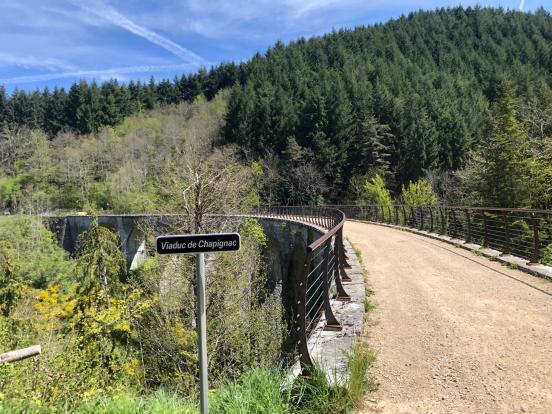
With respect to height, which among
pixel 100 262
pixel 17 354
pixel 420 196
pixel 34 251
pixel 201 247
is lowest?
pixel 34 251

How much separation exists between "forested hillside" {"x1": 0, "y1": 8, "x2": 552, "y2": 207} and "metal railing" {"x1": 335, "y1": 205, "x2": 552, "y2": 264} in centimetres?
487

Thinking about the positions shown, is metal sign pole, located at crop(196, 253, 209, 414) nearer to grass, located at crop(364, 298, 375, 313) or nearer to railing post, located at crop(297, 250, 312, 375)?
railing post, located at crop(297, 250, 312, 375)

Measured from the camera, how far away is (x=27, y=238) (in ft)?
150

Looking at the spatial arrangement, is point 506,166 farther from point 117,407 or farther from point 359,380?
point 117,407

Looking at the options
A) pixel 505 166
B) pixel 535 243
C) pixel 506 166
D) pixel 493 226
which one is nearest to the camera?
pixel 535 243

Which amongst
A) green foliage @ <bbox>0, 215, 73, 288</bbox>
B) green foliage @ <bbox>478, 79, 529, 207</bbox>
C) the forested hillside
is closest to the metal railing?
green foliage @ <bbox>478, 79, 529, 207</bbox>

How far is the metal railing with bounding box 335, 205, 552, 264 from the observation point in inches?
382

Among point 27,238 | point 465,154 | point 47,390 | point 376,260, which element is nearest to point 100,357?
point 47,390

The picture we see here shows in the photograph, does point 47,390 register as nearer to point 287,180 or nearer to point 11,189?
point 287,180

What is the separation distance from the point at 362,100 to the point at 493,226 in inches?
2435

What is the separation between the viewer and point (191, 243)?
2705 mm

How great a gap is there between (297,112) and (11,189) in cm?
5275

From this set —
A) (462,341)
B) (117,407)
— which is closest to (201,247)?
(117,407)

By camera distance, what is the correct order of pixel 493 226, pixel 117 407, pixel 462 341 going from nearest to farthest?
pixel 117 407, pixel 462 341, pixel 493 226
